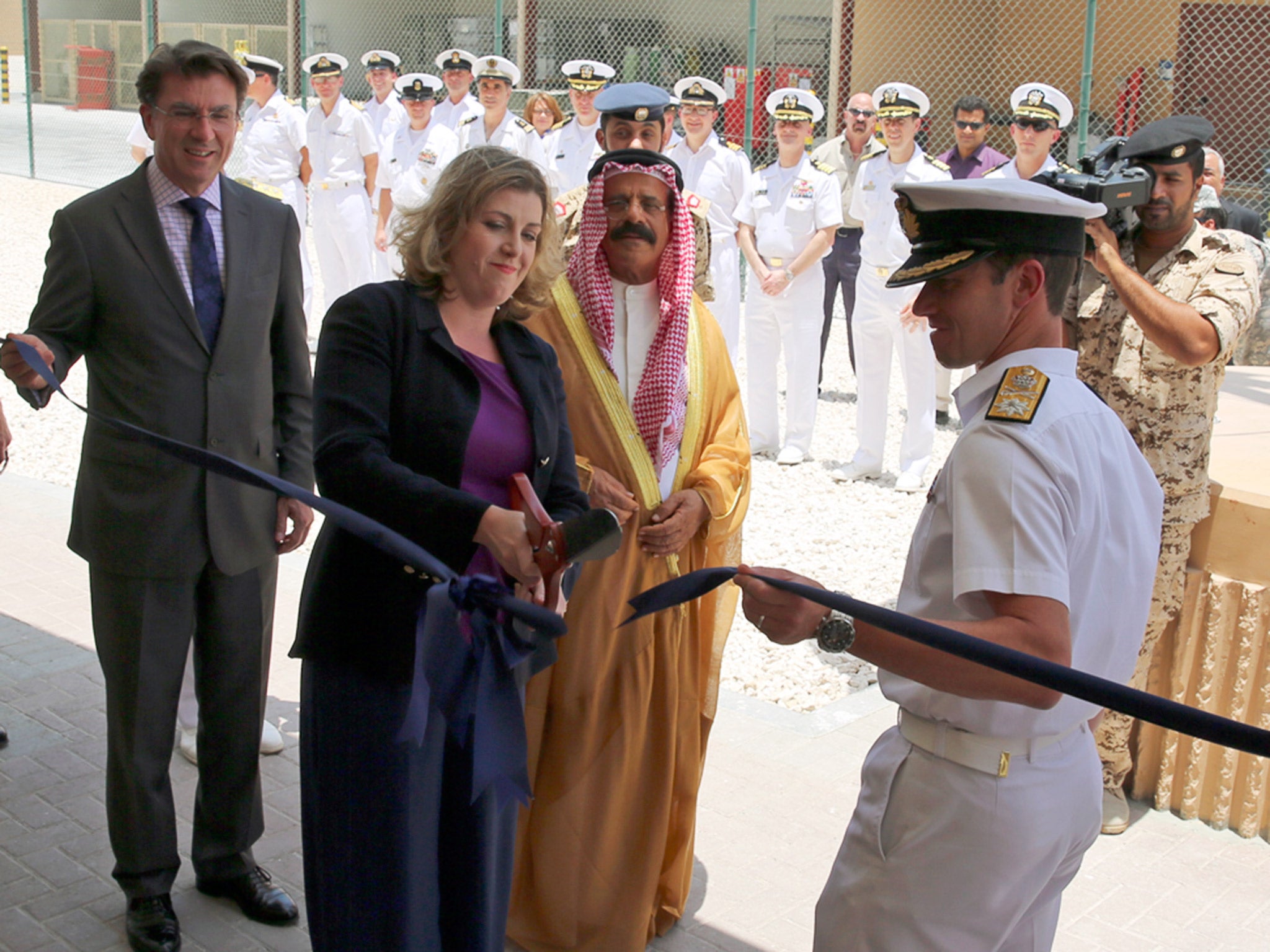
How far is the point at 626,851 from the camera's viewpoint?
335cm

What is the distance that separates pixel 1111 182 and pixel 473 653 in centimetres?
236

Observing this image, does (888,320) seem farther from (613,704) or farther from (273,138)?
(273,138)

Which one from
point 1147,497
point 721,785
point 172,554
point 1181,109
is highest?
point 1181,109

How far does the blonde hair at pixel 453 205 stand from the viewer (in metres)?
2.63

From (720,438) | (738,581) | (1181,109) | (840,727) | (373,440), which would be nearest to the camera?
(738,581)

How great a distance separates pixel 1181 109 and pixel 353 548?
17653 millimetres

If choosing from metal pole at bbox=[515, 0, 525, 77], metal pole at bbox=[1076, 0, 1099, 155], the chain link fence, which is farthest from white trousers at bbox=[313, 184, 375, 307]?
metal pole at bbox=[515, 0, 525, 77]

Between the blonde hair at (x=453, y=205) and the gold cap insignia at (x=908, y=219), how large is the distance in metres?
0.87

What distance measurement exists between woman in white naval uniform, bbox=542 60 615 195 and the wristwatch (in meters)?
9.44

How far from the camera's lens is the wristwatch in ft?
6.20

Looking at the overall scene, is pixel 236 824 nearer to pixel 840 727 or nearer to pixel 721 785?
pixel 721 785

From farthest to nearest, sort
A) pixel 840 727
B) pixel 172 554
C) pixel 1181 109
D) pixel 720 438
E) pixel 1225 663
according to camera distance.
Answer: pixel 1181 109 → pixel 840 727 → pixel 1225 663 → pixel 720 438 → pixel 172 554

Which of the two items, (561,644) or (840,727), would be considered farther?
(840,727)

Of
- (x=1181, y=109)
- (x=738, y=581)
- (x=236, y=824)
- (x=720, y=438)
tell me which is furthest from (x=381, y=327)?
(x=1181, y=109)
